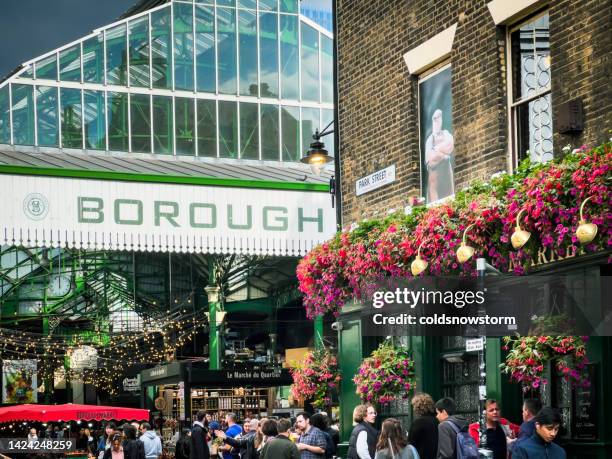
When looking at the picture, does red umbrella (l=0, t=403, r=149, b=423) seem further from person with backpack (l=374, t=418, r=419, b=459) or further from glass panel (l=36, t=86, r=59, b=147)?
person with backpack (l=374, t=418, r=419, b=459)

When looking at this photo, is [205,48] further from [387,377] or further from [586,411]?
[586,411]

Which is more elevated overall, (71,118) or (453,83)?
(71,118)

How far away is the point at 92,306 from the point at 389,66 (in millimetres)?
45285

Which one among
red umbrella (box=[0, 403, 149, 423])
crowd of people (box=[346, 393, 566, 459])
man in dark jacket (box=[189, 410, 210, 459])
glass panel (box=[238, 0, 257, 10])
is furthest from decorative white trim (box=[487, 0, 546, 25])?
glass panel (box=[238, 0, 257, 10])

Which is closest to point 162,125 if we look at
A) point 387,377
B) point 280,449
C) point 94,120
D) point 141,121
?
point 141,121

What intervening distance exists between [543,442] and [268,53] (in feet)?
97.3

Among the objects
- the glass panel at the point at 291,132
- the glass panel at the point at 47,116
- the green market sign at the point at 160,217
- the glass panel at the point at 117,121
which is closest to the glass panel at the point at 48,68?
the glass panel at the point at 47,116

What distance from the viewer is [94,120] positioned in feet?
116

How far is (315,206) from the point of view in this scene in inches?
854

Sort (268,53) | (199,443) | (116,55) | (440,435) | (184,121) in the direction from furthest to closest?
(268,53)
(184,121)
(116,55)
(199,443)
(440,435)

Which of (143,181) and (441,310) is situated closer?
(441,310)

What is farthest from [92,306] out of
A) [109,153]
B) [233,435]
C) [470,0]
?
[470,0]

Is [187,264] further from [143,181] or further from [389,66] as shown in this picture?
[389,66]

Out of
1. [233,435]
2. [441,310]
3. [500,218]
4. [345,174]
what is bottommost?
[233,435]
